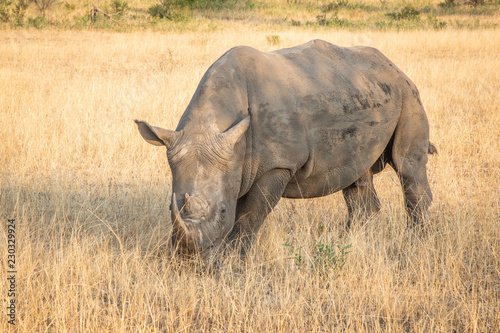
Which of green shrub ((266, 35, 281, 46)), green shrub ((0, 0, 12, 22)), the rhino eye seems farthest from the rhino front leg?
green shrub ((0, 0, 12, 22))

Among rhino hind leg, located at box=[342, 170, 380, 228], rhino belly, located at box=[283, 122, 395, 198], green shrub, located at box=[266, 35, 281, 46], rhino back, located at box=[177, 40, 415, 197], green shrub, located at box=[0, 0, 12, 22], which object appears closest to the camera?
rhino back, located at box=[177, 40, 415, 197]

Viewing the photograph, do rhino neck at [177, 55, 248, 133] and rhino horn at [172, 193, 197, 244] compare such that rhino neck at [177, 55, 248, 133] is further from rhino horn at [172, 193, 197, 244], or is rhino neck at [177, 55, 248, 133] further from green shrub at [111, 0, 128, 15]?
green shrub at [111, 0, 128, 15]

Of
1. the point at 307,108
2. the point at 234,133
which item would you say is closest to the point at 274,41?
the point at 307,108

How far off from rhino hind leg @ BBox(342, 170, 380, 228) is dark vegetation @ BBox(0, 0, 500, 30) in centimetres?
1487

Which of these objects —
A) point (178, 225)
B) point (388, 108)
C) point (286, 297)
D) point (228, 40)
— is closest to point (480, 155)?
point (388, 108)

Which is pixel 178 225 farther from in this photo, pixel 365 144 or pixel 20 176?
pixel 20 176

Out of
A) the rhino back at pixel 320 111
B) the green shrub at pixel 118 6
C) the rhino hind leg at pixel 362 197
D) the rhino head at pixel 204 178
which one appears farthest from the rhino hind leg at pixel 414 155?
the green shrub at pixel 118 6

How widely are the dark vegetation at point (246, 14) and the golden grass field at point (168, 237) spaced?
996 cm

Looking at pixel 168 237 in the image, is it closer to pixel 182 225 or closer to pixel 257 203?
Answer: pixel 257 203

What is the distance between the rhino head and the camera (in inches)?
138

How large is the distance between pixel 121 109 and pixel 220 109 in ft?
17.0

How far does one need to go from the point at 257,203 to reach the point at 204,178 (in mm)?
764

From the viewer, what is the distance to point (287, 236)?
4824 millimetres

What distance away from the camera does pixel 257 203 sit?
4.25 meters
